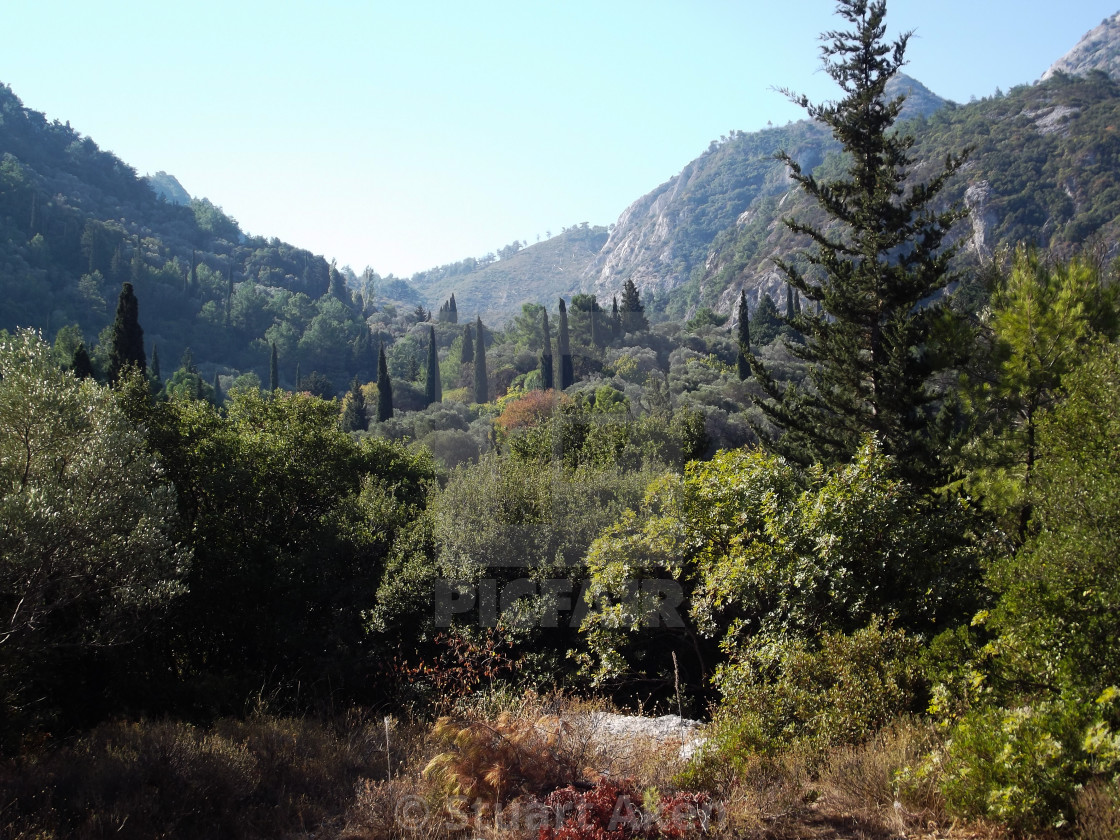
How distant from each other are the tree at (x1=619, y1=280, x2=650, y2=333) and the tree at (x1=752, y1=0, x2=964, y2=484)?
5178cm

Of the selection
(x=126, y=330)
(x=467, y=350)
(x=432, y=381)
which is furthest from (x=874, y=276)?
(x=467, y=350)

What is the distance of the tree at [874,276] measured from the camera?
14.6 m

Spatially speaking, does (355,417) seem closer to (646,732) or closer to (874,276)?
(874,276)

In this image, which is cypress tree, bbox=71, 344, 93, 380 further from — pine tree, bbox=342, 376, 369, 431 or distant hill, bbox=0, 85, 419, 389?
distant hill, bbox=0, 85, 419, 389

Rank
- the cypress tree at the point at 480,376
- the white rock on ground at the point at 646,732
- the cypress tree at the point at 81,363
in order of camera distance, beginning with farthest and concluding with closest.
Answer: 1. the cypress tree at the point at 480,376
2. the cypress tree at the point at 81,363
3. the white rock on ground at the point at 646,732

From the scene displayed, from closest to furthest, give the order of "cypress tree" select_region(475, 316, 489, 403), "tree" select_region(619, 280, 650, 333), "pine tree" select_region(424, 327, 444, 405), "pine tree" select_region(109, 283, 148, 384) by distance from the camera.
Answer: "pine tree" select_region(109, 283, 148, 384)
"cypress tree" select_region(475, 316, 489, 403)
"pine tree" select_region(424, 327, 444, 405)
"tree" select_region(619, 280, 650, 333)

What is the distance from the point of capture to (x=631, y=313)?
68812mm

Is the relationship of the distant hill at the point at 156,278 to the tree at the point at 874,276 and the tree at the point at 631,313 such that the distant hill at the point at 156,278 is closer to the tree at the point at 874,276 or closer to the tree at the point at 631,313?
the tree at the point at 631,313

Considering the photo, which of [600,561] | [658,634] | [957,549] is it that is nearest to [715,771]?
[957,549]

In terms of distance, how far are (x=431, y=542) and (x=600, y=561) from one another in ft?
13.6

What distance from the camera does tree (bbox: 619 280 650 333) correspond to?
67.9m

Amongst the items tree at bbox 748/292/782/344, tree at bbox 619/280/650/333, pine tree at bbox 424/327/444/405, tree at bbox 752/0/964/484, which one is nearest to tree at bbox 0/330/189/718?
tree at bbox 752/0/964/484

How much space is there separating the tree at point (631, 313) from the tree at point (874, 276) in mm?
51782

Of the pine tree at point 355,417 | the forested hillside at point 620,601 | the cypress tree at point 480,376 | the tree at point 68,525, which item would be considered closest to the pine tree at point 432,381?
the cypress tree at point 480,376
